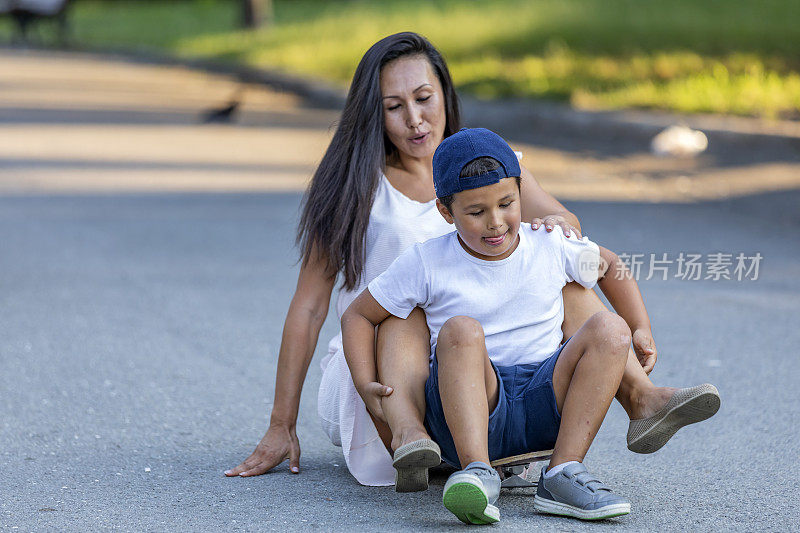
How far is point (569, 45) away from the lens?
16016mm

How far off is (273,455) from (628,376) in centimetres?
115

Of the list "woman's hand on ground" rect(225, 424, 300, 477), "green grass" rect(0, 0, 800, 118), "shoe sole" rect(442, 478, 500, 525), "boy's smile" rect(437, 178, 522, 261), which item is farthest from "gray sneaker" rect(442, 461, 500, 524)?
"green grass" rect(0, 0, 800, 118)

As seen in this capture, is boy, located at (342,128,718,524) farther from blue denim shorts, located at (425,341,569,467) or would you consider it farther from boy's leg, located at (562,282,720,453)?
boy's leg, located at (562,282,720,453)

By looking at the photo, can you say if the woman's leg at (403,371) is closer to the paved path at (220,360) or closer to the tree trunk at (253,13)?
the paved path at (220,360)

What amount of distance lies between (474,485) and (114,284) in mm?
4158

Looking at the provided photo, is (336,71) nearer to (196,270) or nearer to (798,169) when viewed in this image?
(798,169)

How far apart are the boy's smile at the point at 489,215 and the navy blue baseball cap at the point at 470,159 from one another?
2cm

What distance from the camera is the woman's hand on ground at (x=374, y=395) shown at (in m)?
3.29

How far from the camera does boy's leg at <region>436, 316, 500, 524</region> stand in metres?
3.10

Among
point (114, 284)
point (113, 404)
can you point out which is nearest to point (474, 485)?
point (113, 404)

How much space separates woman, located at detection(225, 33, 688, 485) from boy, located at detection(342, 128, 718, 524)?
10.7 inches

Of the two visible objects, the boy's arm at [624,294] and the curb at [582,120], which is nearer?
the boy's arm at [624,294]

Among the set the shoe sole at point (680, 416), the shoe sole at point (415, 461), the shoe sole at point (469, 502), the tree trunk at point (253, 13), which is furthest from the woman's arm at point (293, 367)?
the tree trunk at point (253, 13)

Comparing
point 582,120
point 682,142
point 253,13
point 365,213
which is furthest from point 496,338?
point 253,13
